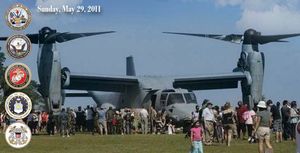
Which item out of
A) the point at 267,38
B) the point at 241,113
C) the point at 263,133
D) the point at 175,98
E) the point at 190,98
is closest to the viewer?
the point at 263,133

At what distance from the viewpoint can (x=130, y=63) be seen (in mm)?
65250

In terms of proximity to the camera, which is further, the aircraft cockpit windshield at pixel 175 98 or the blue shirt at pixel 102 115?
the aircraft cockpit windshield at pixel 175 98

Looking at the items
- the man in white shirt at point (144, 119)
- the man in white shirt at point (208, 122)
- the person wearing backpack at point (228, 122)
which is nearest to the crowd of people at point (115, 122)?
the man in white shirt at point (144, 119)

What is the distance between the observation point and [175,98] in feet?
122

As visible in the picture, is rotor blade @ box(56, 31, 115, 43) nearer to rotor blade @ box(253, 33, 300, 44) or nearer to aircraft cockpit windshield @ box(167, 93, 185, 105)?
aircraft cockpit windshield @ box(167, 93, 185, 105)

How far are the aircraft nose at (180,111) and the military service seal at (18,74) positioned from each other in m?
19.5

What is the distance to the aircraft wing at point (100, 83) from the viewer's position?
144 ft

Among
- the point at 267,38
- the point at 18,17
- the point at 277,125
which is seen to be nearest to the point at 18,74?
the point at 18,17

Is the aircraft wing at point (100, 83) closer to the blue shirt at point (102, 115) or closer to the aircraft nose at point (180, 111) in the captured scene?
the aircraft nose at point (180, 111)

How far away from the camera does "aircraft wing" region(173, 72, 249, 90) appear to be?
4681 cm

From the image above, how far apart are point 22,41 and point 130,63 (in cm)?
4863

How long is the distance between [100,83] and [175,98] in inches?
418

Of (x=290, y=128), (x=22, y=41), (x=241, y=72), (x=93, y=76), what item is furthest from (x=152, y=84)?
(x=22, y=41)

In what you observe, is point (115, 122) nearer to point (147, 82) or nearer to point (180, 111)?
point (180, 111)
